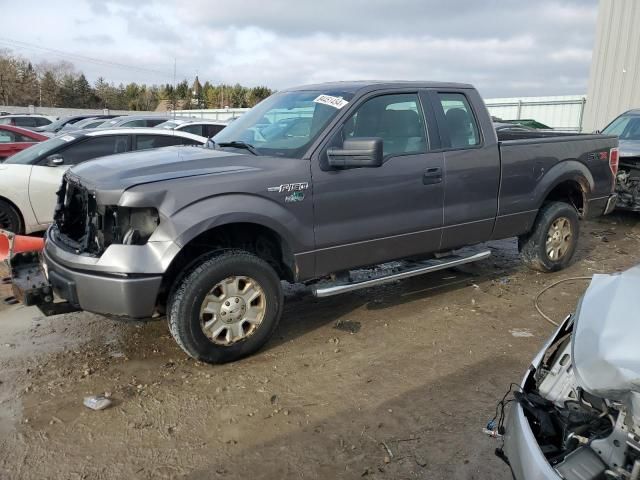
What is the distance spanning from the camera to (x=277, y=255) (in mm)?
4297

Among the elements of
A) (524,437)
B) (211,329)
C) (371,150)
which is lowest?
(211,329)

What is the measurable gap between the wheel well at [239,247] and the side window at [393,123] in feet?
3.40

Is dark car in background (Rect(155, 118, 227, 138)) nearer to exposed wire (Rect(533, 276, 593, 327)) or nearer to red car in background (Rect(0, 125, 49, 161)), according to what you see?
red car in background (Rect(0, 125, 49, 161))

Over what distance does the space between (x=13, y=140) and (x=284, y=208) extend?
27.8ft

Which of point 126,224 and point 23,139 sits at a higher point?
point 23,139

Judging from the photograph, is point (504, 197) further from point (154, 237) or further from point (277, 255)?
point (154, 237)

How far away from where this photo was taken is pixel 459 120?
512cm

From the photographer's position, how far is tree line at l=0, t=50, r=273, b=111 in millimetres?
54156

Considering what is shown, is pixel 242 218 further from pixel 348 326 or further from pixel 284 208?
pixel 348 326

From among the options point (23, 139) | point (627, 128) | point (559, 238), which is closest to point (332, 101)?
point (559, 238)

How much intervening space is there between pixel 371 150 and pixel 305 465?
2.17 metres

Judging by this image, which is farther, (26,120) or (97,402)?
(26,120)

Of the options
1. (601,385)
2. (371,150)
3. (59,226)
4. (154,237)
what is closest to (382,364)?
(371,150)

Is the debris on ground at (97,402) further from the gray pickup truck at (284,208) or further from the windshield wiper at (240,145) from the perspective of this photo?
the windshield wiper at (240,145)
